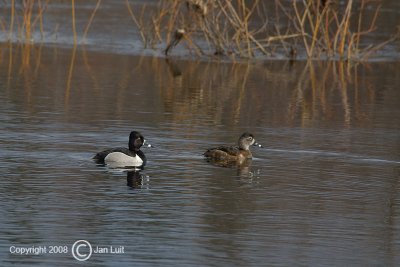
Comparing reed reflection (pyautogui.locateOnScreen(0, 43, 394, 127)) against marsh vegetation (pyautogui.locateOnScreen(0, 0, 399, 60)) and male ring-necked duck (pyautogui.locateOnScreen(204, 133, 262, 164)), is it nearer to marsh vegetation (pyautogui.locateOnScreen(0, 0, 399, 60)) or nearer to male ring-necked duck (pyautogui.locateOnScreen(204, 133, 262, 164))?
marsh vegetation (pyautogui.locateOnScreen(0, 0, 399, 60))

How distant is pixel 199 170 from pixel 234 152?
1158 millimetres

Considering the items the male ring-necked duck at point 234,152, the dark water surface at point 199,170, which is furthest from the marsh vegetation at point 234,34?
the male ring-necked duck at point 234,152

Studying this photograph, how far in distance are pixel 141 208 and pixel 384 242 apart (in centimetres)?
Answer: 274

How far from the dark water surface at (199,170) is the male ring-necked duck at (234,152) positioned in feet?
0.74

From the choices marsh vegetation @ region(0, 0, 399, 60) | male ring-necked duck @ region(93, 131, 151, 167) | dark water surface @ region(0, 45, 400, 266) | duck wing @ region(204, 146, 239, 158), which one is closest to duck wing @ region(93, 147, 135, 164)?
male ring-necked duck @ region(93, 131, 151, 167)

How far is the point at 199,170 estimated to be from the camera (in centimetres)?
1535

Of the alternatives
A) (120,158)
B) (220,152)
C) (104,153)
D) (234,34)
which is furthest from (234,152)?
(234,34)

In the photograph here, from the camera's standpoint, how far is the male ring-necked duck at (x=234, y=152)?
1617 centimetres

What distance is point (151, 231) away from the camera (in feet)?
37.9

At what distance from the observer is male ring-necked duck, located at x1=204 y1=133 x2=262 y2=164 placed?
637 inches

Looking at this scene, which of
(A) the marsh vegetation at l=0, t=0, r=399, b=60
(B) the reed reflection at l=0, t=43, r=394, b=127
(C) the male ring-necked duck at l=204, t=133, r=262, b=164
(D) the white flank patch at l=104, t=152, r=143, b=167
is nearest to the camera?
(D) the white flank patch at l=104, t=152, r=143, b=167

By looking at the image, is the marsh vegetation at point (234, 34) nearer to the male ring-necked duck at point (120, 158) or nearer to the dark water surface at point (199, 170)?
the dark water surface at point (199, 170)

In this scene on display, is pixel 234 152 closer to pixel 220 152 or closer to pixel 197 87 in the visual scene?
pixel 220 152

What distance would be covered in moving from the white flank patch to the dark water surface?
0.92ft
